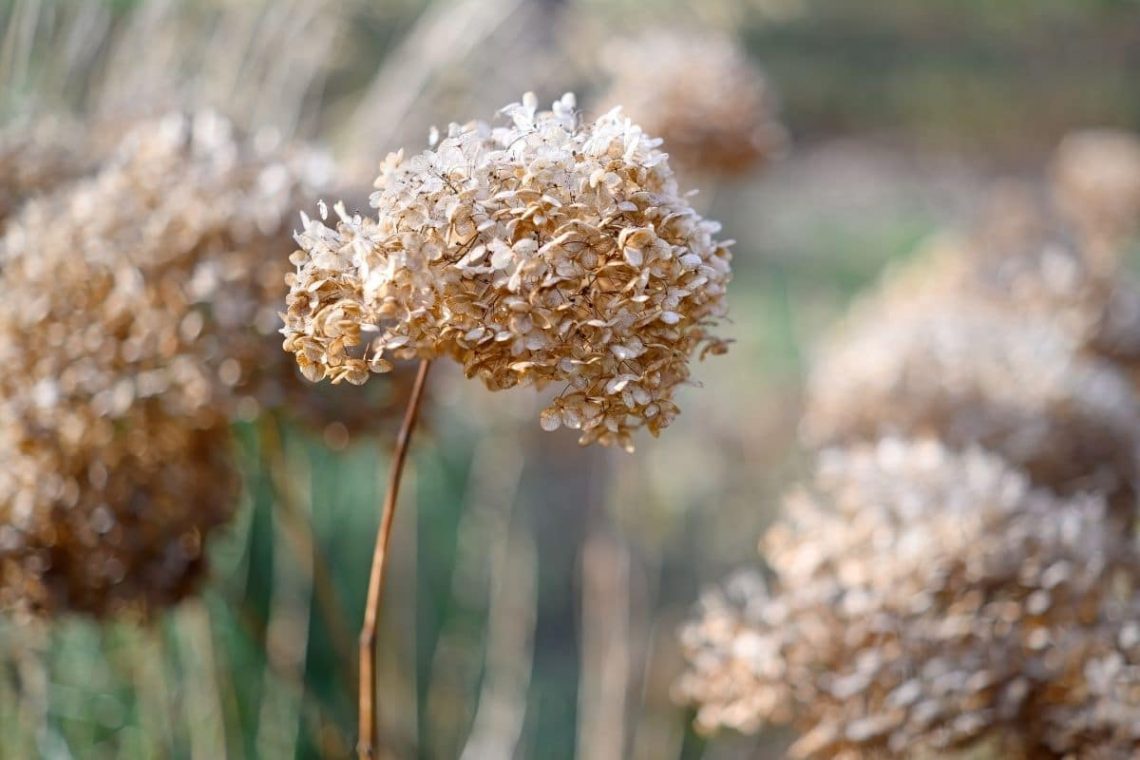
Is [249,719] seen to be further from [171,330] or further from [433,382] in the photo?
[171,330]

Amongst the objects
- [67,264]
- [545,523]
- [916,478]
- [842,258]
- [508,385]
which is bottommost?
[508,385]

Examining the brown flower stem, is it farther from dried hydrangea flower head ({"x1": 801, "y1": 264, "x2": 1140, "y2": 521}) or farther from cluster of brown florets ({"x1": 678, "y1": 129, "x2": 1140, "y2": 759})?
dried hydrangea flower head ({"x1": 801, "y1": 264, "x2": 1140, "y2": 521})

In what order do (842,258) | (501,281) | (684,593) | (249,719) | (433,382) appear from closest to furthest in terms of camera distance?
1. (501,281)
2. (433,382)
3. (249,719)
4. (684,593)
5. (842,258)

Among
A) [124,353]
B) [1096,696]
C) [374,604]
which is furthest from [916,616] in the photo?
[124,353]

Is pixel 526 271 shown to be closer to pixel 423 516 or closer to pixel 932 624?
pixel 932 624

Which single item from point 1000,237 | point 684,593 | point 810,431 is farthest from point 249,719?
point 1000,237

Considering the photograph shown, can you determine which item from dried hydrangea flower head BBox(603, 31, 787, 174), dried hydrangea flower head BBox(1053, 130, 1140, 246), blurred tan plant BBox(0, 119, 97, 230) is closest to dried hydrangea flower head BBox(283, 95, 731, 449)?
blurred tan plant BBox(0, 119, 97, 230)

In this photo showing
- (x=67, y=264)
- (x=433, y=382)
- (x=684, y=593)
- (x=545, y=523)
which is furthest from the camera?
(x=545, y=523)
